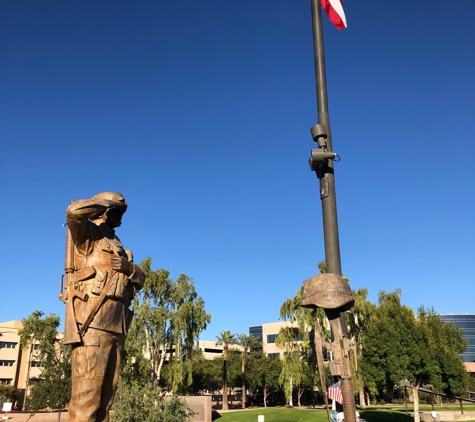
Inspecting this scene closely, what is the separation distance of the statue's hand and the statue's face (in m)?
0.63

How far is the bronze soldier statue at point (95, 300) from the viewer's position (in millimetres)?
5395

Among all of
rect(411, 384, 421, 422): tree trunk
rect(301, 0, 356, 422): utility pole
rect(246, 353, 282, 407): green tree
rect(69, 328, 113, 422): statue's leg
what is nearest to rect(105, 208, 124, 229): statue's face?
rect(69, 328, 113, 422): statue's leg

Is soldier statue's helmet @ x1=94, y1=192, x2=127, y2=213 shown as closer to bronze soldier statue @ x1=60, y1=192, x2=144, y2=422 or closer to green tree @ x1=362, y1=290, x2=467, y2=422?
bronze soldier statue @ x1=60, y1=192, x2=144, y2=422

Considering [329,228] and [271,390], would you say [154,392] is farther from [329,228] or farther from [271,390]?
[271,390]

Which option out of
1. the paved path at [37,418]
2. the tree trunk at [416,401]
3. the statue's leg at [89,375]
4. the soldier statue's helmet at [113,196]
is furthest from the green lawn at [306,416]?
the soldier statue's helmet at [113,196]

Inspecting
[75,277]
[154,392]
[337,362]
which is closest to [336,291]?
[337,362]

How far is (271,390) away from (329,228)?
57.5m

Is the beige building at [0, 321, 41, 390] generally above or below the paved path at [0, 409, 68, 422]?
above

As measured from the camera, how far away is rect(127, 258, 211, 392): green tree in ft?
110

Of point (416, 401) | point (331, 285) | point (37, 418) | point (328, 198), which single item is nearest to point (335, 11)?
point (328, 198)

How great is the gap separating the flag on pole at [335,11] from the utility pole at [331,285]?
308cm

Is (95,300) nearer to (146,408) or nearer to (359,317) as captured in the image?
(146,408)

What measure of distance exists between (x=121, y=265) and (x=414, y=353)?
25.3 m

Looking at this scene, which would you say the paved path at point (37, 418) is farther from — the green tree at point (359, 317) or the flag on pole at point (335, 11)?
the flag on pole at point (335, 11)
